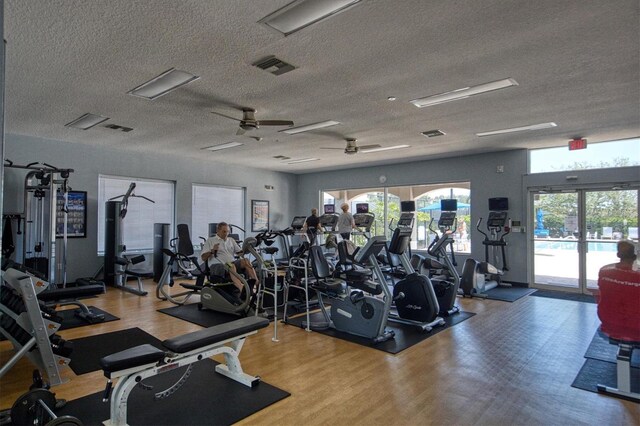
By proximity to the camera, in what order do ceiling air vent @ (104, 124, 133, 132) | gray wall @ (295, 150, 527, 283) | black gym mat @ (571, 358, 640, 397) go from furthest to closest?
gray wall @ (295, 150, 527, 283) → ceiling air vent @ (104, 124, 133, 132) → black gym mat @ (571, 358, 640, 397)

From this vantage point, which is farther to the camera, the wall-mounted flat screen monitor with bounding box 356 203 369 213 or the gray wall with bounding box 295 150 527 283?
the wall-mounted flat screen monitor with bounding box 356 203 369 213

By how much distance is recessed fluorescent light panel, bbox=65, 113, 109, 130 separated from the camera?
16.8 ft

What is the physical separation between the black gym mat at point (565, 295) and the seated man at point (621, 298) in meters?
3.76

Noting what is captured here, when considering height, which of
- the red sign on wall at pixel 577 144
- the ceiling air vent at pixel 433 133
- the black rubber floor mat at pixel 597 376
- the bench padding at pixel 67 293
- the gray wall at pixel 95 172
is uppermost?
the ceiling air vent at pixel 433 133

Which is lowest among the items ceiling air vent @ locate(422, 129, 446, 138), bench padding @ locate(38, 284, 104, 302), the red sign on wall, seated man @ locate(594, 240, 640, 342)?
bench padding @ locate(38, 284, 104, 302)

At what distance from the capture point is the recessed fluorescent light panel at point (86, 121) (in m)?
5.12

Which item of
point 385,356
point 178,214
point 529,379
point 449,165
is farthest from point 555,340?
point 178,214

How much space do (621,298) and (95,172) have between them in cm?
814

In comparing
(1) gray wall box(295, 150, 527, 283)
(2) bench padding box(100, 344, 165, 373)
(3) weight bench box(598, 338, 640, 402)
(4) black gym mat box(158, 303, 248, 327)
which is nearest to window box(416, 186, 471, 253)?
(1) gray wall box(295, 150, 527, 283)

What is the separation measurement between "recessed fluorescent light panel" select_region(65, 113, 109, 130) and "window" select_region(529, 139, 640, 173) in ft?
24.8

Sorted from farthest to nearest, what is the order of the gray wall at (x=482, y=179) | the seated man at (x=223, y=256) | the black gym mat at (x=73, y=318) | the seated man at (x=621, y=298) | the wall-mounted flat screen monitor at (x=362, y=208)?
the wall-mounted flat screen monitor at (x=362, y=208) < the gray wall at (x=482, y=179) < the seated man at (x=223, y=256) < the black gym mat at (x=73, y=318) < the seated man at (x=621, y=298)

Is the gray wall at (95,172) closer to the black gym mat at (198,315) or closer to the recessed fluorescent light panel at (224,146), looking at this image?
the recessed fluorescent light panel at (224,146)

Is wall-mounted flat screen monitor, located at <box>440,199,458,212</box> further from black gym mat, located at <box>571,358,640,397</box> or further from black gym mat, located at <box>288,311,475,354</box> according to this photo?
black gym mat, located at <box>571,358,640,397</box>

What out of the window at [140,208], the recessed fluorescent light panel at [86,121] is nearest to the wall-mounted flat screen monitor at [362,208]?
the window at [140,208]
